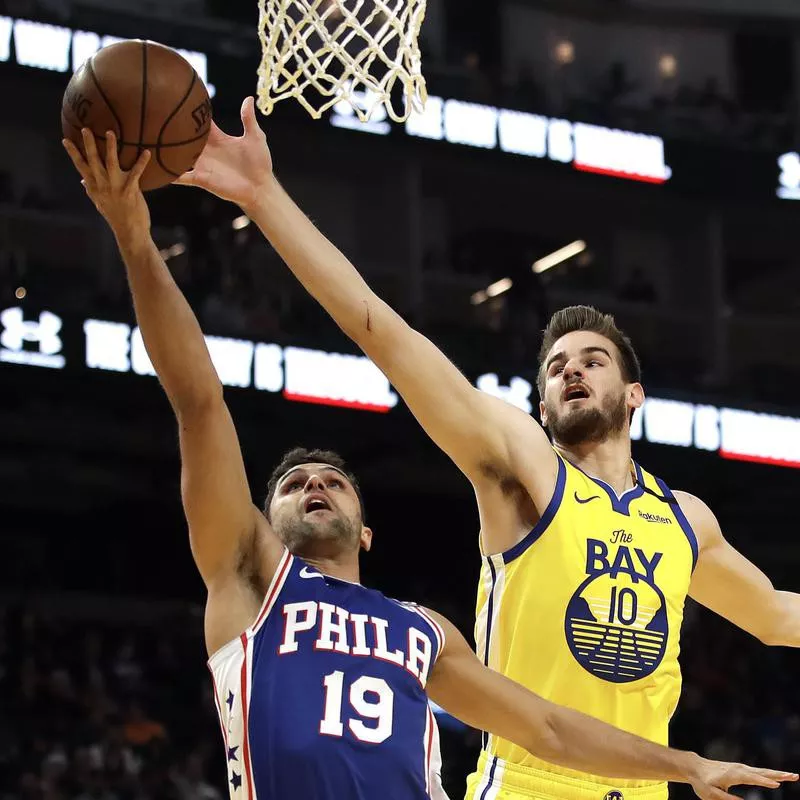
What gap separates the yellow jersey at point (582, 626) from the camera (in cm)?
428

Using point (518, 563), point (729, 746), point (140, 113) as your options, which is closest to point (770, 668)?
point (729, 746)

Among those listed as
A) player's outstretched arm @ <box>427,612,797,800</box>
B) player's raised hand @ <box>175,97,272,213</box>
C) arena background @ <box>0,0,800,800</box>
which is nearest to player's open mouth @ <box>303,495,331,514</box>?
player's outstretched arm @ <box>427,612,797,800</box>

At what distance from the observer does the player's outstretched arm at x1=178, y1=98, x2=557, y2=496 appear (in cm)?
418

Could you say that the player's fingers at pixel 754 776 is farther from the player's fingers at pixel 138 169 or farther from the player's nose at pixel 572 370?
the player's fingers at pixel 138 169

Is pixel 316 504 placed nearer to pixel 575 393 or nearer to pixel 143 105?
pixel 575 393

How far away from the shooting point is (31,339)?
13078 mm

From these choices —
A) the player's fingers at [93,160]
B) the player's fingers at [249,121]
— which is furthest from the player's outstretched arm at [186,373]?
the player's fingers at [249,121]

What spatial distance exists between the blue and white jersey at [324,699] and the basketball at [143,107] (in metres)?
1.06

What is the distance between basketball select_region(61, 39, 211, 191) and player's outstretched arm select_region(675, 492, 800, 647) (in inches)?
74.8

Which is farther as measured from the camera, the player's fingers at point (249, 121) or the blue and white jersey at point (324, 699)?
the player's fingers at point (249, 121)

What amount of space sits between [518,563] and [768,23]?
2075 centimetres

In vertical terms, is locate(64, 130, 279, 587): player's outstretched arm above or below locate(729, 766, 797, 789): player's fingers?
above

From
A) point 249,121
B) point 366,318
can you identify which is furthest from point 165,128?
point 366,318

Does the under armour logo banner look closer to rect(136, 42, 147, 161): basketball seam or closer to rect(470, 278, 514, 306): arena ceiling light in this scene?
rect(470, 278, 514, 306): arena ceiling light
